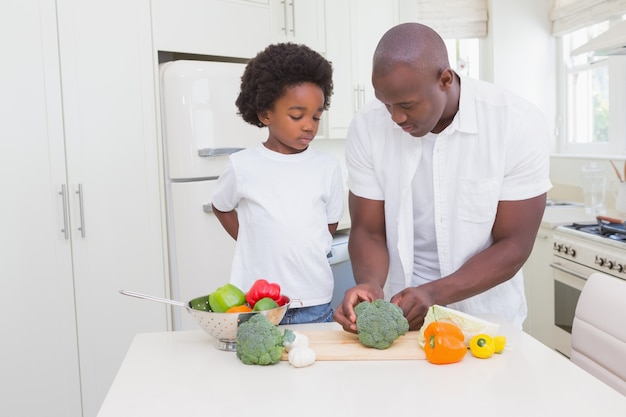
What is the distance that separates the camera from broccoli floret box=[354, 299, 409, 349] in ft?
4.25

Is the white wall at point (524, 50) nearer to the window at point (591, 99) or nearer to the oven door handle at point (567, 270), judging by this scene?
the window at point (591, 99)

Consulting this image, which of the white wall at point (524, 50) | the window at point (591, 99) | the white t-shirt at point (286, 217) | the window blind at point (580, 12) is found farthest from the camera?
the white wall at point (524, 50)

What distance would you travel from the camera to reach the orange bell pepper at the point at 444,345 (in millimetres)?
1235

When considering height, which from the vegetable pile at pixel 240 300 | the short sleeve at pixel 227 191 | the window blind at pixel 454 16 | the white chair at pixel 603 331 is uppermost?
the window blind at pixel 454 16

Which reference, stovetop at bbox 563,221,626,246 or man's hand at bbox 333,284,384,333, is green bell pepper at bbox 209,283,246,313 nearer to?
man's hand at bbox 333,284,384,333

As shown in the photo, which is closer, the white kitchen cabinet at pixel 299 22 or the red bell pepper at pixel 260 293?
the red bell pepper at pixel 260 293

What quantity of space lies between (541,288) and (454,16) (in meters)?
2.05

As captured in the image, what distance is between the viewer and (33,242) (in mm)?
2748

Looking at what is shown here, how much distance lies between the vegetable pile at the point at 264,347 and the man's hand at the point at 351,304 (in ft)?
0.41

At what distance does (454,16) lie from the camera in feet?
15.4

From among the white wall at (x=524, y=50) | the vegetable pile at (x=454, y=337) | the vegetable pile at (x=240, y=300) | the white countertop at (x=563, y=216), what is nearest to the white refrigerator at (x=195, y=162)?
the white countertop at (x=563, y=216)

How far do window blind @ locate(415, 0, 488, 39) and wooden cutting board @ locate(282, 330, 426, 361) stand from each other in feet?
11.9

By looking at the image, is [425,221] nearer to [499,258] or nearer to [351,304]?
[499,258]

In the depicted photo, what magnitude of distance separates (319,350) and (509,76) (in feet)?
12.2
